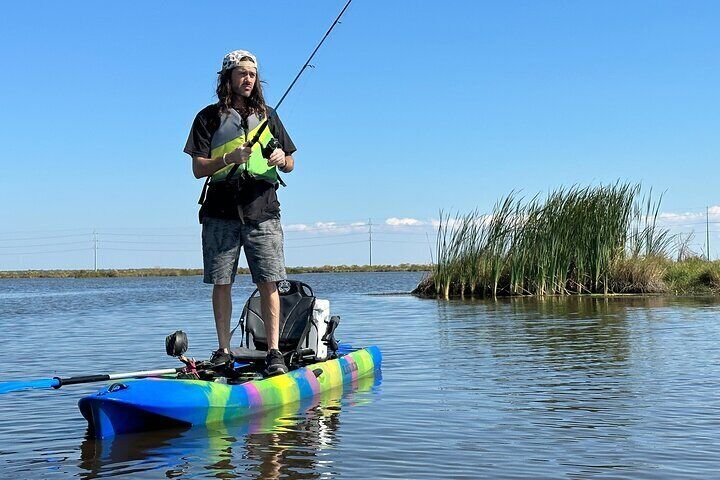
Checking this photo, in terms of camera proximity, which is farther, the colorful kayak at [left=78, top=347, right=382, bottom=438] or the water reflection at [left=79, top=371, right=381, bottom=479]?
the colorful kayak at [left=78, top=347, right=382, bottom=438]

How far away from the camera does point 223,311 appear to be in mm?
7328

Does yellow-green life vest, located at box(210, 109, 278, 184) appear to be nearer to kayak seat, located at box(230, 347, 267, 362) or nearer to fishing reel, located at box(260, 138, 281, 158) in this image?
fishing reel, located at box(260, 138, 281, 158)

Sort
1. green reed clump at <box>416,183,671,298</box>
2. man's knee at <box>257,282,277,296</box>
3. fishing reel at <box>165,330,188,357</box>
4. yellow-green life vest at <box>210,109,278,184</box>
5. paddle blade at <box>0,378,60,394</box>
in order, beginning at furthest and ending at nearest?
green reed clump at <box>416,183,671,298</box> < man's knee at <box>257,282,277,296</box> < yellow-green life vest at <box>210,109,278,184</box> < fishing reel at <box>165,330,188,357</box> < paddle blade at <box>0,378,60,394</box>

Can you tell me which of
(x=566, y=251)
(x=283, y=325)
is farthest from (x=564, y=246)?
(x=283, y=325)

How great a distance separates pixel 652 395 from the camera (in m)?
7.54

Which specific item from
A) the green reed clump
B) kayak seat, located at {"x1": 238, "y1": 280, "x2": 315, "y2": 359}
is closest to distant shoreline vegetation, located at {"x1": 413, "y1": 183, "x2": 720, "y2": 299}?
the green reed clump

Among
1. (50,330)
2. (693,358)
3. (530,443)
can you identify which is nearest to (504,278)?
(50,330)

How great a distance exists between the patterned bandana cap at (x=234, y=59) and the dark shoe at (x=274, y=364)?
2.25 meters

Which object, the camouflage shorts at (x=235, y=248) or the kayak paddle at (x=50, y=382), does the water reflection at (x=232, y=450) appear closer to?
the kayak paddle at (x=50, y=382)

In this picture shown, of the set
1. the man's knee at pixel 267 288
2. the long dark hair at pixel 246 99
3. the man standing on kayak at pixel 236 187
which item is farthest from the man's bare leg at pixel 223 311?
the long dark hair at pixel 246 99

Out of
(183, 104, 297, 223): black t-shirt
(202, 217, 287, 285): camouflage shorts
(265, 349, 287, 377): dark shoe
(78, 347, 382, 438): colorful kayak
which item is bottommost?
(78, 347, 382, 438): colorful kayak

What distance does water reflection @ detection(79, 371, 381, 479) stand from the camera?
530 cm

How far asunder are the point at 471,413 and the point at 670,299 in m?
15.9

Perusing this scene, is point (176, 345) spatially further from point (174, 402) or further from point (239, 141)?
point (239, 141)
